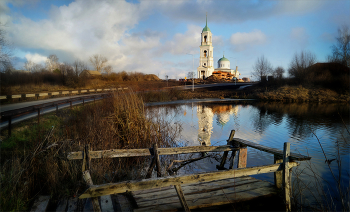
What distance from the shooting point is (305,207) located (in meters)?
5.41

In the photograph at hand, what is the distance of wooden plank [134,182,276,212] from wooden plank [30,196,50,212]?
2063mm

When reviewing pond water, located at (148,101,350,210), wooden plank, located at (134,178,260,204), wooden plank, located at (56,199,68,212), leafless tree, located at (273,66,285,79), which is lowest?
pond water, located at (148,101,350,210)

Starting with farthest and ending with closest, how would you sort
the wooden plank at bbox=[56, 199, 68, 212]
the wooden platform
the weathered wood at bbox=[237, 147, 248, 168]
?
the weathered wood at bbox=[237, 147, 248, 168] → the wooden plank at bbox=[56, 199, 68, 212] → the wooden platform

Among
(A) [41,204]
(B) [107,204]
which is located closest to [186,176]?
(B) [107,204]

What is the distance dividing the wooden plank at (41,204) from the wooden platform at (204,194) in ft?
6.12

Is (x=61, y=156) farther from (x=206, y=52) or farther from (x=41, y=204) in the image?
(x=206, y=52)

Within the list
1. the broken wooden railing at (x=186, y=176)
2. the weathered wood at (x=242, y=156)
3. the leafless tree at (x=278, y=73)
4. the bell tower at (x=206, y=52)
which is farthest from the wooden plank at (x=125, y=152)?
the bell tower at (x=206, y=52)

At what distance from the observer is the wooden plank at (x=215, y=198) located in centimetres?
427

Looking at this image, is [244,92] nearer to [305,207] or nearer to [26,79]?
[26,79]

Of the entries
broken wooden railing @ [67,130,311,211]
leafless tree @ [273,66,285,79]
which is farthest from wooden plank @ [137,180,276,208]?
leafless tree @ [273,66,285,79]

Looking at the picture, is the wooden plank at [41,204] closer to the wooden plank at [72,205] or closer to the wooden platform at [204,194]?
the wooden plank at [72,205]

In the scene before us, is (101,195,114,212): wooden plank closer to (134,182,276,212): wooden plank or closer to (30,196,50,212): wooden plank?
(134,182,276,212): wooden plank

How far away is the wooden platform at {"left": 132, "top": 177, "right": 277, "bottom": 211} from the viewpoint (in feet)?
14.3

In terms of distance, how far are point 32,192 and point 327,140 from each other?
14.0 meters
